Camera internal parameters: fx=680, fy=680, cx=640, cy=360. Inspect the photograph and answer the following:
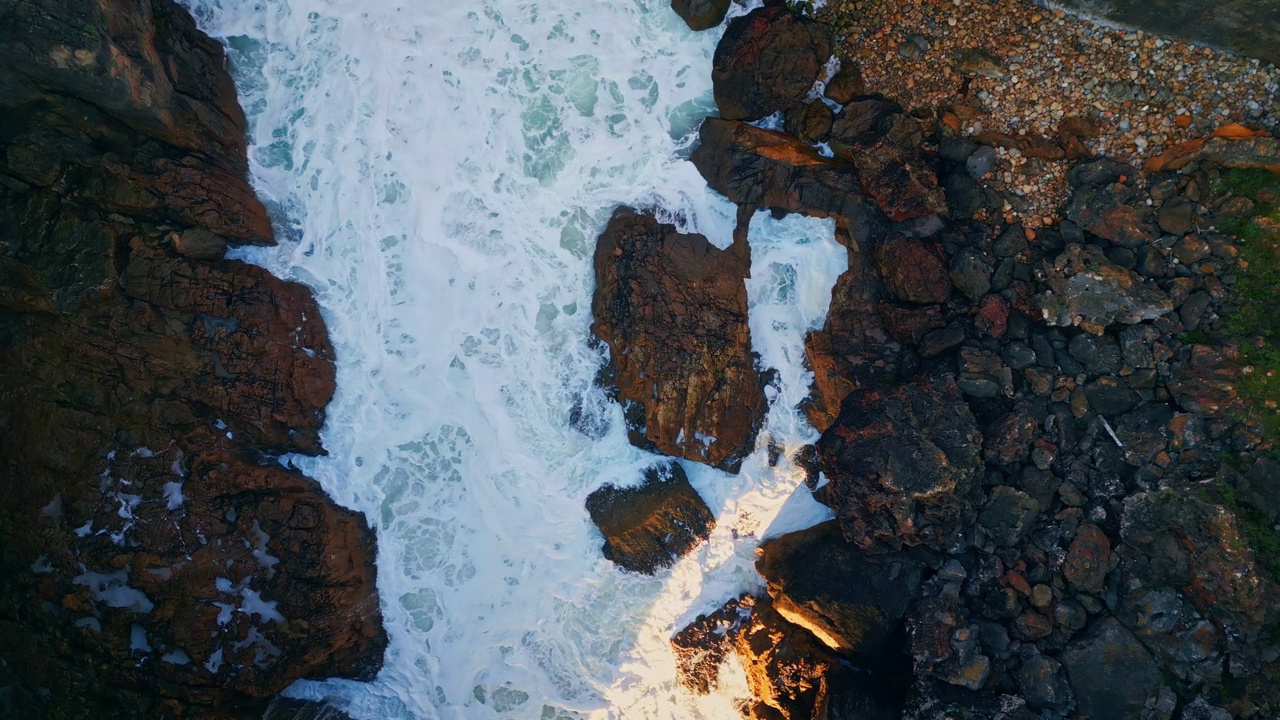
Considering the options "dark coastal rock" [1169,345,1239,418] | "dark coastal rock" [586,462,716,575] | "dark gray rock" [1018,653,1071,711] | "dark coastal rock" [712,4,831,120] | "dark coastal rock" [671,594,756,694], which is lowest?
"dark coastal rock" [671,594,756,694]

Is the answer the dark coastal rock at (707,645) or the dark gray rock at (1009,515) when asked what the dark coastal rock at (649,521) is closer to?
the dark coastal rock at (707,645)

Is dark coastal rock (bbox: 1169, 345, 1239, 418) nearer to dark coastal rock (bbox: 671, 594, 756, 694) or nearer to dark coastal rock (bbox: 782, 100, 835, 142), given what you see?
dark coastal rock (bbox: 782, 100, 835, 142)

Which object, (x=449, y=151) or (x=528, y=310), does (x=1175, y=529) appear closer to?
(x=528, y=310)

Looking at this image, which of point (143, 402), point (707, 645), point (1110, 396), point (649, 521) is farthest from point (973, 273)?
point (143, 402)

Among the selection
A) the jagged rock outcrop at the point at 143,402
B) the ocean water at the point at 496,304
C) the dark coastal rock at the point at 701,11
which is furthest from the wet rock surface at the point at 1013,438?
the jagged rock outcrop at the point at 143,402

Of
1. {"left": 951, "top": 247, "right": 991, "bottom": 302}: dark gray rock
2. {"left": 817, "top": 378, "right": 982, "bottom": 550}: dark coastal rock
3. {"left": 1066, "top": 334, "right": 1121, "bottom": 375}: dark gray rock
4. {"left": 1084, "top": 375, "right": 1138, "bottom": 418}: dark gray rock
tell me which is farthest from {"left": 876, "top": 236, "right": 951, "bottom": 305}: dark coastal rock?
{"left": 1084, "top": 375, "right": 1138, "bottom": 418}: dark gray rock
